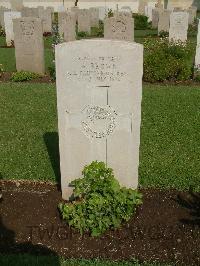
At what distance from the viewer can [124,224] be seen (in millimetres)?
4281

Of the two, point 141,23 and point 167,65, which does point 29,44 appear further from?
point 141,23

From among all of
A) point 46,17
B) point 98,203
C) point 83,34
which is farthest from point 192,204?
point 46,17

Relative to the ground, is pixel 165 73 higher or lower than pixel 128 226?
higher

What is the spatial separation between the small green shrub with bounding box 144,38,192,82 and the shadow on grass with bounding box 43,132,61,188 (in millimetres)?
4895

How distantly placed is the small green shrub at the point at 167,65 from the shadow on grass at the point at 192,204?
21.7 feet

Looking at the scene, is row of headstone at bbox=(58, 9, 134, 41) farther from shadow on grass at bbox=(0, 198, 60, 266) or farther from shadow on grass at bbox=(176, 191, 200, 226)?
shadow on grass at bbox=(0, 198, 60, 266)

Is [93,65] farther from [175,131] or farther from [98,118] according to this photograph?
[175,131]

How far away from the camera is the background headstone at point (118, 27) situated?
1213 centimetres

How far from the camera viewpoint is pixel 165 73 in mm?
11047

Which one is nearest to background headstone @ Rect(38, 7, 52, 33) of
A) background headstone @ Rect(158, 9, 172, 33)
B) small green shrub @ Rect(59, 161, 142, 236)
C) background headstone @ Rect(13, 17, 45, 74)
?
background headstone @ Rect(158, 9, 172, 33)

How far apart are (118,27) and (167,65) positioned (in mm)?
2229

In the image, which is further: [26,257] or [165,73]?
[165,73]

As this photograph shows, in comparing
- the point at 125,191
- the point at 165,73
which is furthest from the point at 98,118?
the point at 165,73

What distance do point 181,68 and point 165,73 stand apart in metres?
0.50
